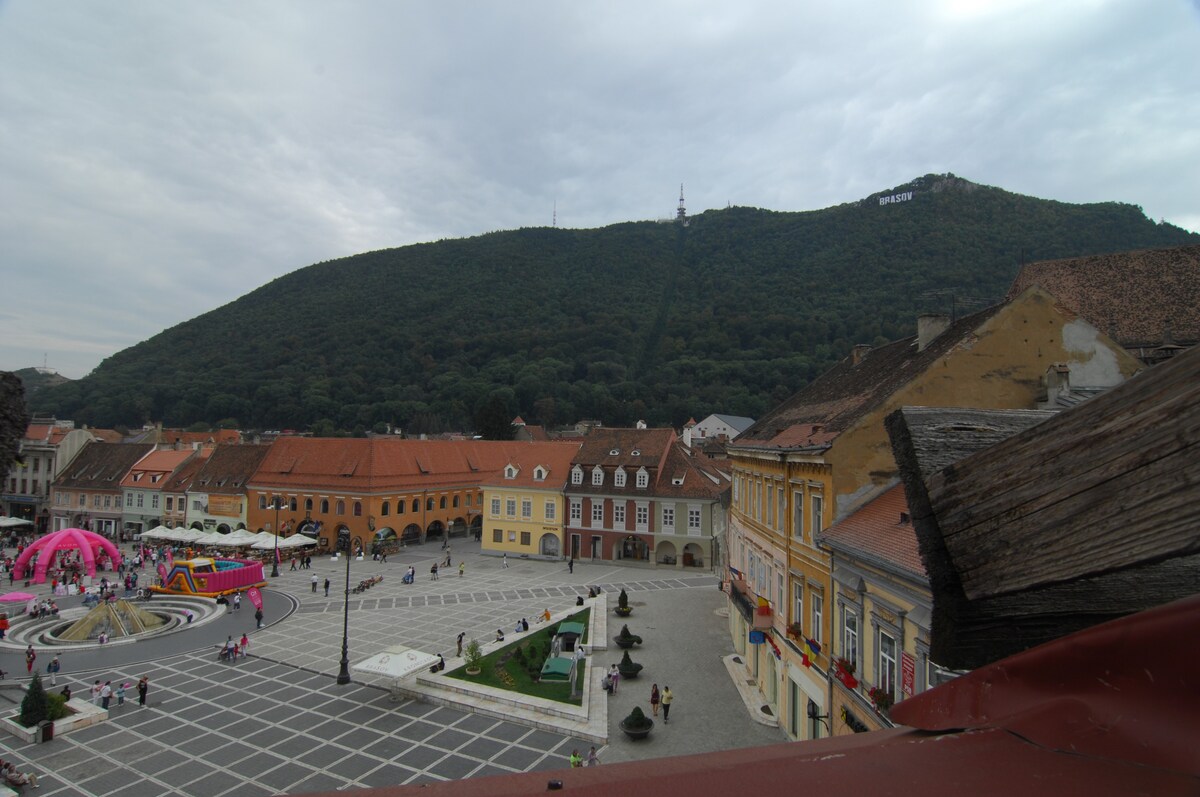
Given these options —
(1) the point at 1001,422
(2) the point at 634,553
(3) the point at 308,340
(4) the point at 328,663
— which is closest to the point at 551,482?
(2) the point at 634,553

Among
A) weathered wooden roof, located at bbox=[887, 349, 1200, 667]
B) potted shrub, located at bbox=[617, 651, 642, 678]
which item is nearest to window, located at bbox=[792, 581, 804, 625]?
potted shrub, located at bbox=[617, 651, 642, 678]

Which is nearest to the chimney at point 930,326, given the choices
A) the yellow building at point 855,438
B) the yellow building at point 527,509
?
the yellow building at point 855,438

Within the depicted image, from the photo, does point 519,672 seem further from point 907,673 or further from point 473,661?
point 907,673

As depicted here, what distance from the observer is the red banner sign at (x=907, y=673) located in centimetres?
1136

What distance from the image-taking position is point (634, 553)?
163 feet

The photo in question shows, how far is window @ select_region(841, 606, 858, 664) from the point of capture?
47.1ft

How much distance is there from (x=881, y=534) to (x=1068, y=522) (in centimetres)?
1301

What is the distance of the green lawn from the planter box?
11.2 metres

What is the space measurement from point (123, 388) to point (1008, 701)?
156 m

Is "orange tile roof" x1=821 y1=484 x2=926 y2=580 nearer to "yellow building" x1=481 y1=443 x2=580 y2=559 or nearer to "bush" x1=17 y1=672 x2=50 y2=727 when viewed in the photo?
"bush" x1=17 y1=672 x2=50 y2=727

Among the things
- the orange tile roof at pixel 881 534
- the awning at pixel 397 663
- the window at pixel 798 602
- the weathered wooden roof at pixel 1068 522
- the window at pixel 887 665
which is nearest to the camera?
the weathered wooden roof at pixel 1068 522

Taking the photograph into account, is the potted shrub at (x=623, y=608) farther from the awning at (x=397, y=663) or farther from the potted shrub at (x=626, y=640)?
the awning at (x=397, y=663)

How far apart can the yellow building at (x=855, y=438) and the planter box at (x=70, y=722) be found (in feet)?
70.8

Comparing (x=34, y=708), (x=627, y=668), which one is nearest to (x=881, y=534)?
(x=627, y=668)
